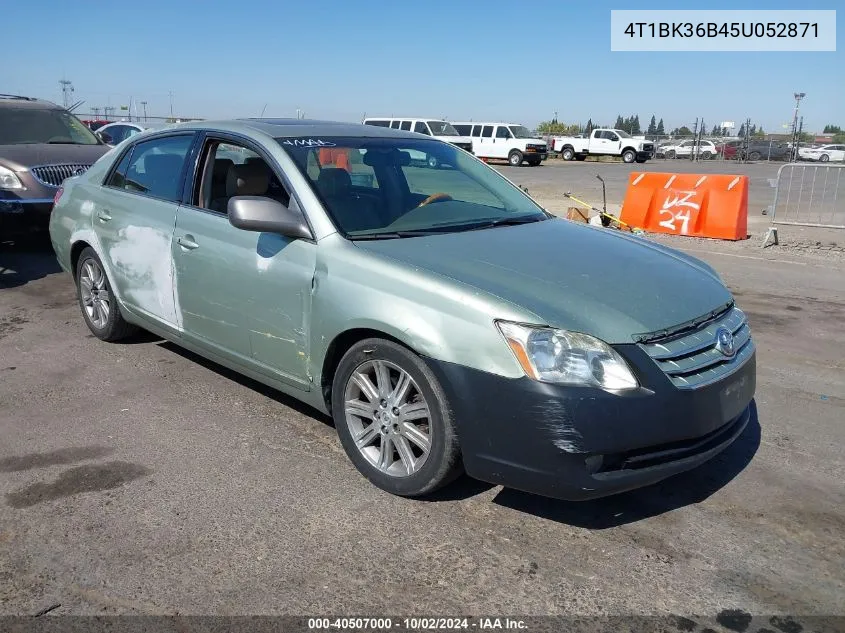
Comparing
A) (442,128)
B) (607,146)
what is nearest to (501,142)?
(442,128)

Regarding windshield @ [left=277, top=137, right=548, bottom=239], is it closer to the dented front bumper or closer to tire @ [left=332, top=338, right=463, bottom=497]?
tire @ [left=332, top=338, right=463, bottom=497]

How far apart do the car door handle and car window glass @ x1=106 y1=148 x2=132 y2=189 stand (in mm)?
1186

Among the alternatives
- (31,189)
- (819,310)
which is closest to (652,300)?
(819,310)

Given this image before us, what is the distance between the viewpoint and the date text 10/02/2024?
2.62 meters

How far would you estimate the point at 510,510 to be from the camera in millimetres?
3414

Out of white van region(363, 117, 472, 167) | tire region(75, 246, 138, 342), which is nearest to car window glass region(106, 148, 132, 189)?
tire region(75, 246, 138, 342)

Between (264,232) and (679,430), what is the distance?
2215 millimetres

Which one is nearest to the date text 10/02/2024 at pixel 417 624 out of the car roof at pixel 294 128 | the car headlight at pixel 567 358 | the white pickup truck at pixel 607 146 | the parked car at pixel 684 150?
the car headlight at pixel 567 358

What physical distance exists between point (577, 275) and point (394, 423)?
3.51 ft

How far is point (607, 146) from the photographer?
43.5 metres

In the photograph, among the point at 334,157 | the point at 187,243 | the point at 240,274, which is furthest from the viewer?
the point at 187,243

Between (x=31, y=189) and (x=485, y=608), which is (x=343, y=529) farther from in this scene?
(x=31, y=189)

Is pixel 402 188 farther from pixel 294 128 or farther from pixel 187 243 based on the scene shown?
pixel 187 243

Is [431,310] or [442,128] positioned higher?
[442,128]
